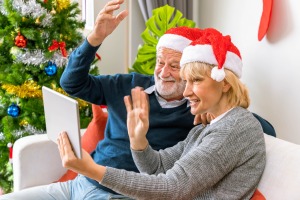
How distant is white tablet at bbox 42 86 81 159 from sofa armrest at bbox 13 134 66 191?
578mm

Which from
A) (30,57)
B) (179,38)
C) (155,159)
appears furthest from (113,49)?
(155,159)

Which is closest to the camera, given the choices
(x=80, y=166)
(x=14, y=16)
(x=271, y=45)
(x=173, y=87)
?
(x=80, y=166)

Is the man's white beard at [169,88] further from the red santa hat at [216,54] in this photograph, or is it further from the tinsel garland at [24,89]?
the tinsel garland at [24,89]

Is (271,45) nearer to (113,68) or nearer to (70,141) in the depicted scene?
(70,141)

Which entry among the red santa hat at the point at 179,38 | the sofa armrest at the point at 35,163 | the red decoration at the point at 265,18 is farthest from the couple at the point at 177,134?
the red decoration at the point at 265,18

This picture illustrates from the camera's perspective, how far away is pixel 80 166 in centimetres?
120

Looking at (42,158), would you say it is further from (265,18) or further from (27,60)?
(265,18)

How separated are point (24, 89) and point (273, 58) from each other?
4.54ft

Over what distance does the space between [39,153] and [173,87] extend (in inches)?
29.5

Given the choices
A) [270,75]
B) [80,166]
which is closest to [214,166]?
[80,166]

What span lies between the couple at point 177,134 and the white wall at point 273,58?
0.29m

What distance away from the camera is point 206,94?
4.57ft

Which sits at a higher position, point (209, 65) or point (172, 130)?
point (209, 65)

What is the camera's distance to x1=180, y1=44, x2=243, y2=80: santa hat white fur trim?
1402 mm
